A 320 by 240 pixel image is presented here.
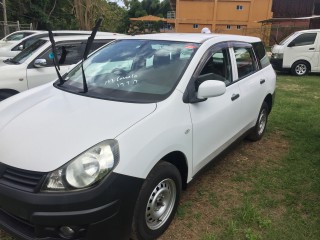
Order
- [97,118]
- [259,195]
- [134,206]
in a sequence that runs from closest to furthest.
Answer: [134,206]
[97,118]
[259,195]

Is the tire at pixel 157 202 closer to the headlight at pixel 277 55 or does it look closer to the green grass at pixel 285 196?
the green grass at pixel 285 196

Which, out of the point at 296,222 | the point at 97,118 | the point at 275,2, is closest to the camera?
the point at 97,118

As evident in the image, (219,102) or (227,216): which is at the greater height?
(219,102)

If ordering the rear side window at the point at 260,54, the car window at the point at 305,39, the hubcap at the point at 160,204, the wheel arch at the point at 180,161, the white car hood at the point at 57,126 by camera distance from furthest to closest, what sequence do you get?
the car window at the point at 305,39 → the rear side window at the point at 260,54 → the wheel arch at the point at 180,161 → the hubcap at the point at 160,204 → the white car hood at the point at 57,126

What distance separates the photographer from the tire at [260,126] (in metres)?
5.01

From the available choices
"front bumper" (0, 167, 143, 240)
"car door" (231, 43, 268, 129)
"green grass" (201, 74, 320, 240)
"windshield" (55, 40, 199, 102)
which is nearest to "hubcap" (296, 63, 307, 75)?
"green grass" (201, 74, 320, 240)

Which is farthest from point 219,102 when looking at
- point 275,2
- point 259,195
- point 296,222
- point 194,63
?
point 275,2

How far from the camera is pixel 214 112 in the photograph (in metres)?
3.33

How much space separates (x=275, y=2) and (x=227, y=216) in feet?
142

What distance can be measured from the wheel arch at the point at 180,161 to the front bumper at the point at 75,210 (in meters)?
0.51

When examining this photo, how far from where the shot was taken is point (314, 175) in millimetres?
4121

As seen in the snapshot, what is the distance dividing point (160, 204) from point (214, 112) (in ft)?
3.55

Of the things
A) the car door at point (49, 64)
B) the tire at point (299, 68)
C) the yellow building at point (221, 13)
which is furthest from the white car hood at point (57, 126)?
the yellow building at point (221, 13)

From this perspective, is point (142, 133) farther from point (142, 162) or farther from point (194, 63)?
point (194, 63)
